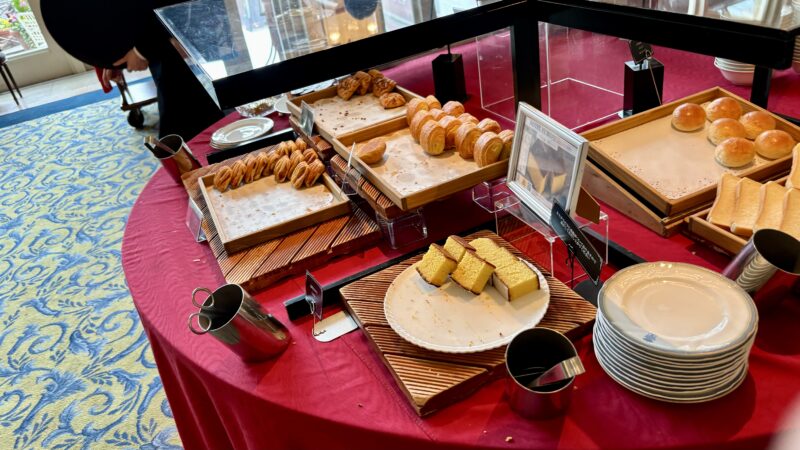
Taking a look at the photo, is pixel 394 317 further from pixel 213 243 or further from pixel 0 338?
pixel 0 338

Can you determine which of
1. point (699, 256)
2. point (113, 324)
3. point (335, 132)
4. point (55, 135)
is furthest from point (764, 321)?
point (55, 135)

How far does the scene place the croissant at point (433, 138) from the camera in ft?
4.61

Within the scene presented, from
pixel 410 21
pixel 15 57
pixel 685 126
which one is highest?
pixel 410 21

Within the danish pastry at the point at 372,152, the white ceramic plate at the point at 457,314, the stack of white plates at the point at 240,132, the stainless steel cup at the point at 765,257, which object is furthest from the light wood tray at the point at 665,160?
the stack of white plates at the point at 240,132

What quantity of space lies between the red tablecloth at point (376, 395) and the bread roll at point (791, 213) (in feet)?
0.43

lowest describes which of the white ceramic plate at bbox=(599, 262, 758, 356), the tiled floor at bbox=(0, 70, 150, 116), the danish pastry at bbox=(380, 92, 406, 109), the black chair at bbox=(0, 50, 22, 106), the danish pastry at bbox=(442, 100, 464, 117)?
the tiled floor at bbox=(0, 70, 150, 116)

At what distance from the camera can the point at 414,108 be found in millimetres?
1588

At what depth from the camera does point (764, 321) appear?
3.34 ft

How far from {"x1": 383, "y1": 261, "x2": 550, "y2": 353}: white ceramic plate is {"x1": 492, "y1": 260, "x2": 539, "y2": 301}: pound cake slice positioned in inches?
0.4

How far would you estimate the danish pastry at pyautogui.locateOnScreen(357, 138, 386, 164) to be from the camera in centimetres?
142

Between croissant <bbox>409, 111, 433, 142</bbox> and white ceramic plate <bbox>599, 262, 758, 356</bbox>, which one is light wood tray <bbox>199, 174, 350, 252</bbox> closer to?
croissant <bbox>409, 111, 433, 142</bbox>

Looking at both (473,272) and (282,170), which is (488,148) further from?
(282,170)

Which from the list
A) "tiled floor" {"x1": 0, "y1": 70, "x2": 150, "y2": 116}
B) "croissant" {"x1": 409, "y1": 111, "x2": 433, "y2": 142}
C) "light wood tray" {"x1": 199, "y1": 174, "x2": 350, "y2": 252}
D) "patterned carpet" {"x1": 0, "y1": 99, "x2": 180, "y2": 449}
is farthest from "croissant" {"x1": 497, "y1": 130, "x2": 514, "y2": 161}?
"tiled floor" {"x1": 0, "y1": 70, "x2": 150, "y2": 116}

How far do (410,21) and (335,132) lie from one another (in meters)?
0.48
